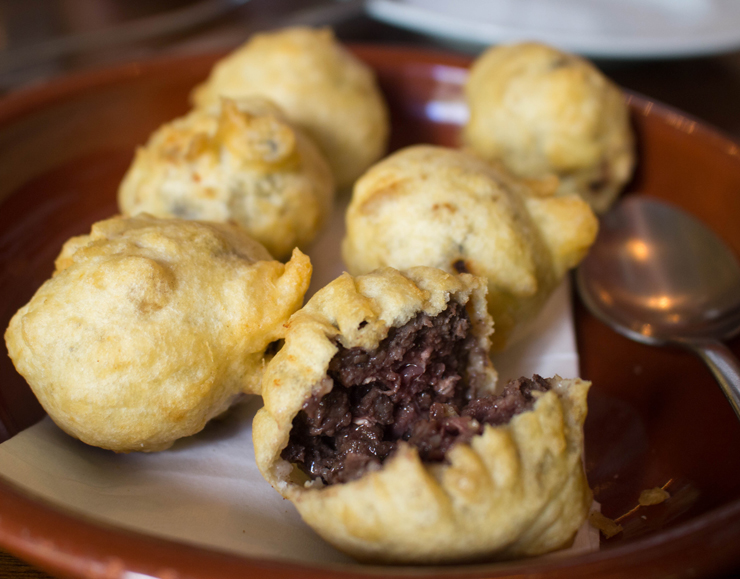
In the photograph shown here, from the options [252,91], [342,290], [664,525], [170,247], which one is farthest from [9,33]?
[664,525]

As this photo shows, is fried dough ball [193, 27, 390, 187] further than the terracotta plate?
Yes

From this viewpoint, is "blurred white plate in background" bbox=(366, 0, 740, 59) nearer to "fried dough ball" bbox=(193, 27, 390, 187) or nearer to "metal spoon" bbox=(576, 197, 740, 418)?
"fried dough ball" bbox=(193, 27, 390, 187)

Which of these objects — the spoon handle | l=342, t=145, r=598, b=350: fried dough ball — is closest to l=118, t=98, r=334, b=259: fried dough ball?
l=342, t=145, r=598, b=350: fried dough ball

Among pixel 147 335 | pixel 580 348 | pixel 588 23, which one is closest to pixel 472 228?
pixel 580 348

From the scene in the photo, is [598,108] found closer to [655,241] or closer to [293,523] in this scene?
[655,241]

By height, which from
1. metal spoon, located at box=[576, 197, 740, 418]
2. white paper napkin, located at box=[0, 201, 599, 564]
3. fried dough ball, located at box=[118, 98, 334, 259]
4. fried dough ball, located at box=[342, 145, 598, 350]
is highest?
fried dough ball, located at box=[118, 98, 334, 259]

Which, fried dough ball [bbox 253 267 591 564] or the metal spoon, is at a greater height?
→ fried dough ball [bbox 253 267 591 564]

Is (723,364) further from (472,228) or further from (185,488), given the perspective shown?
(185,488)

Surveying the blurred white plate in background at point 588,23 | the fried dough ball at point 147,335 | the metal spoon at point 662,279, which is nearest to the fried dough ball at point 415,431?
the fried dough ball at point 147,335
